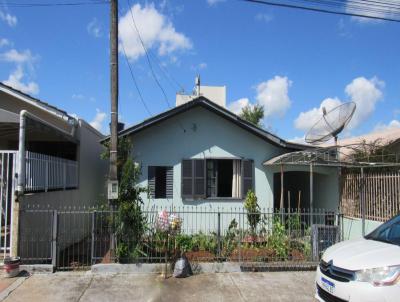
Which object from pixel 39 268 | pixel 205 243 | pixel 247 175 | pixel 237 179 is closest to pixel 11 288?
pixel 39 268

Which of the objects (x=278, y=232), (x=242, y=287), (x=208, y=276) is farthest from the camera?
(x=278, y=232)

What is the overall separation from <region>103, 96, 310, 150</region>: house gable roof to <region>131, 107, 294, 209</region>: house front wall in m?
0.30

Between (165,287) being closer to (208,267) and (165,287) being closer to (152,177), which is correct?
(208,267)

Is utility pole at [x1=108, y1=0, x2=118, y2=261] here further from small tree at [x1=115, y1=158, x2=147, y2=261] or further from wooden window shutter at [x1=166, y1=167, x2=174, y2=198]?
wooden window shutter at [x1=166, y1=167, x2=174, y2=198]

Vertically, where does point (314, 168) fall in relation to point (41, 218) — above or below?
above

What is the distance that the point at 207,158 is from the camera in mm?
12656

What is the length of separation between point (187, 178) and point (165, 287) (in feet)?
16.9

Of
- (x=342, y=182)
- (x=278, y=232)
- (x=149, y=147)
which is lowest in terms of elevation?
(x=278, y=232)

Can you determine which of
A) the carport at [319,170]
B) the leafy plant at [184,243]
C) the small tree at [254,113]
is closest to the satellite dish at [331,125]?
the carport at [319,170]

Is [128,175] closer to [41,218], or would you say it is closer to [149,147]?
[41,218]

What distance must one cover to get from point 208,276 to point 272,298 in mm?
1624

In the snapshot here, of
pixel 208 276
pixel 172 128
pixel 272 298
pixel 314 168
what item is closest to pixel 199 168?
pixel 172 128

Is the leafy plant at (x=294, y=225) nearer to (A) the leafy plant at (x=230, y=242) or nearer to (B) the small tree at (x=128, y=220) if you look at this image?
(A) the leafy plant at (x=230, y=242)

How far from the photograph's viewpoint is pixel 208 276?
8.35 metres
